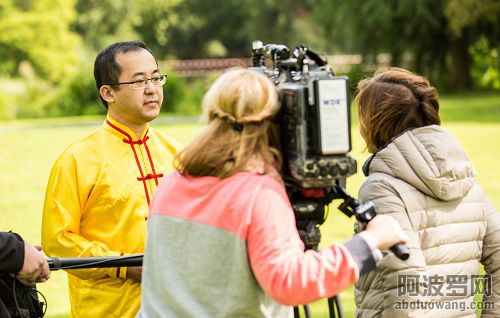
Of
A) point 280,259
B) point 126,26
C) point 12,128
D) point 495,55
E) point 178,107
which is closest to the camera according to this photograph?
point 280,259

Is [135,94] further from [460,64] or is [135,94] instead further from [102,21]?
[102,21]

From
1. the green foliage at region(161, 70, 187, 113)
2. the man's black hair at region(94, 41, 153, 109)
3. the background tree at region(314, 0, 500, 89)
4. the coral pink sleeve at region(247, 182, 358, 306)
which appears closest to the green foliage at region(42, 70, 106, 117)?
the green foliage at region(161, 70, 187, 113)

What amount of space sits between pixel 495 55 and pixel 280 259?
132 ft

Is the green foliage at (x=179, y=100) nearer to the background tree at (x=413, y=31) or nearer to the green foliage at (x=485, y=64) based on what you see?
the background tree at (x=413, y=31)

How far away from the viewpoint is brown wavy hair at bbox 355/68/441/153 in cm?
357

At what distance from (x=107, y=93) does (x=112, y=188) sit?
49 cm

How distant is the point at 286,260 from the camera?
2.55 m

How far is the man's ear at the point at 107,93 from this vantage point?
4184 millimetres

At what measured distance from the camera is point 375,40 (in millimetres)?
41594

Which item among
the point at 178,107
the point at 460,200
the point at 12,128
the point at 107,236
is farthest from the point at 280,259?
the point at 178,107

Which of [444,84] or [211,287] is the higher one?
[211,287]

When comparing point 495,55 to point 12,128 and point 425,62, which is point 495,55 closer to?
point 425,62

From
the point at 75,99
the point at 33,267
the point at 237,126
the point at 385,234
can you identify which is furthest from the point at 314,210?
the point at 75,99

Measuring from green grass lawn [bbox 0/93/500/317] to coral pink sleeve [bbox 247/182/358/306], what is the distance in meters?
0.91
